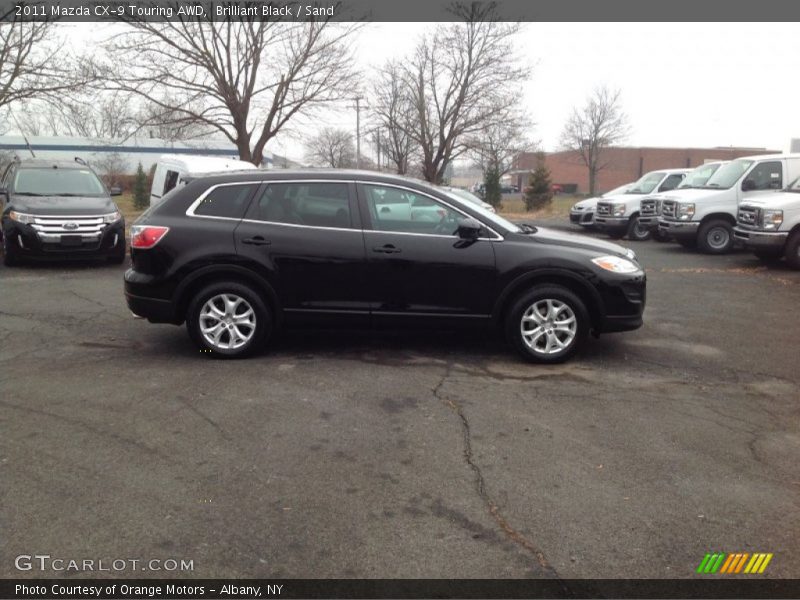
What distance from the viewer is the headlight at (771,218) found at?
12180 millimetres

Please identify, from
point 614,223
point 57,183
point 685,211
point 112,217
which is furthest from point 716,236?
point 57,183

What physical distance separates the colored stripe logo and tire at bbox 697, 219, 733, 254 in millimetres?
13393

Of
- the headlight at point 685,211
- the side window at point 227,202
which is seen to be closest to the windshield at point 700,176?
the headlight at point 685,211

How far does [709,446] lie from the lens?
4492mm

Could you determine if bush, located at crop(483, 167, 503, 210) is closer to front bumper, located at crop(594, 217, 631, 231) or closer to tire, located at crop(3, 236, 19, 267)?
front bumper, located at crop(594, 217, 631, 231)

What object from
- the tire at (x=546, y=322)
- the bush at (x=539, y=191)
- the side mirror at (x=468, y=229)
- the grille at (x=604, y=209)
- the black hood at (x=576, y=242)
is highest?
the bush at (x=539, y=191)

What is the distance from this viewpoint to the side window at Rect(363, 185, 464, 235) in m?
6.34

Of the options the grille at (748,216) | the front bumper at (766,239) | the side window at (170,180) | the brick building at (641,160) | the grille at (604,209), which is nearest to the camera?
the front bumper at (766,239)

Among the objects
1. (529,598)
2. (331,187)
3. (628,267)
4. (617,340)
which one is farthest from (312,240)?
(529,598)

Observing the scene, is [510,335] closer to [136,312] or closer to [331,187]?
[331,187]

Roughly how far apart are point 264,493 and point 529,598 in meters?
1.56

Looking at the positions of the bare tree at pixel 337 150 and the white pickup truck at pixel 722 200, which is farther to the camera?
the bare tree at pixel 337 150

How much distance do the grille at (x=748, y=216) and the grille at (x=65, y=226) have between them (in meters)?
11.8

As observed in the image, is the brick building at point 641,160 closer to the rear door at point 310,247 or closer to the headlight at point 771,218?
the headlight at point 771,218
